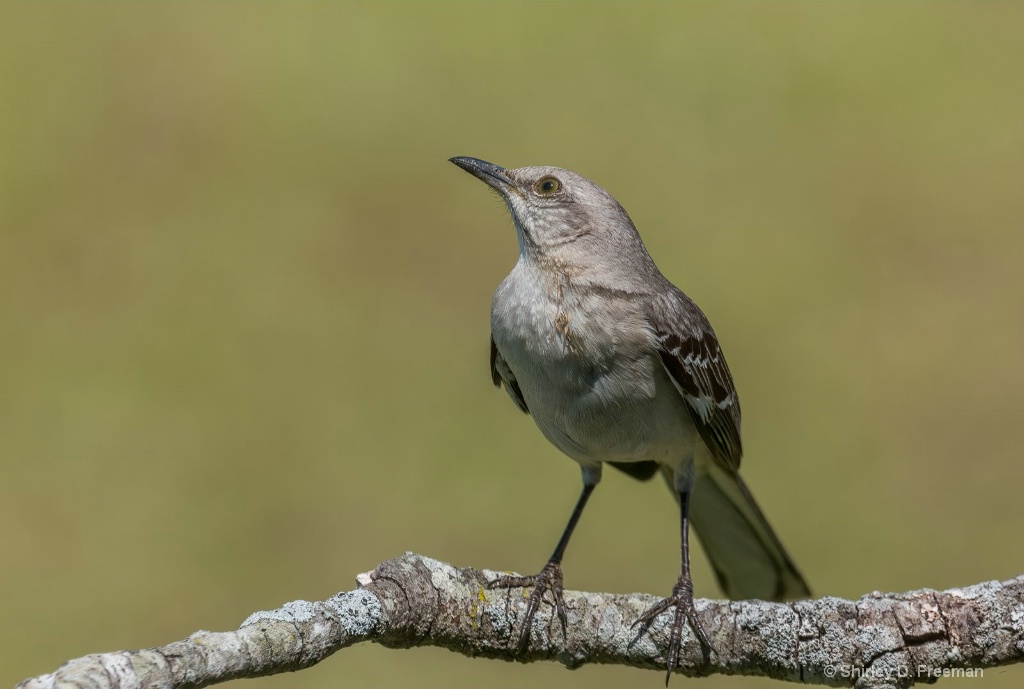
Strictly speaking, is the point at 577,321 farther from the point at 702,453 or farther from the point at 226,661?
the point at 226,661

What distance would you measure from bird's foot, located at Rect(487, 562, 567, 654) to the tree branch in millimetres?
33

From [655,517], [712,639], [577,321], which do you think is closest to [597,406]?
[577,321]

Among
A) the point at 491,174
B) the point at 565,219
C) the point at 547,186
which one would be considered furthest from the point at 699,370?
the point at 491,174

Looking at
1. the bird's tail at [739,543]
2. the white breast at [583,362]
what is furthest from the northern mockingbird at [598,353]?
the bird's tail at [739,543]

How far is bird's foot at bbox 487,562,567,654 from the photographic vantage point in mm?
4074

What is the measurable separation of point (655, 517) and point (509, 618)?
4.15 metres

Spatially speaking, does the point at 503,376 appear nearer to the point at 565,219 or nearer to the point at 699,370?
the point at 565,219

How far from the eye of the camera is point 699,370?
4.77 m

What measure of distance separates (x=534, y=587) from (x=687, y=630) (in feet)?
2.27

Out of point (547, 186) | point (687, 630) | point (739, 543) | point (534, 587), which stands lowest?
point (739, 543)

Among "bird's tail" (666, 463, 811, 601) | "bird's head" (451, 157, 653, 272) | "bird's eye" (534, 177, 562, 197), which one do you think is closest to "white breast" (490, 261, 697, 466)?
"bird's head" (451, 157, 653, 272)

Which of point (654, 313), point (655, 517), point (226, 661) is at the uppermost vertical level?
point (654, 313)

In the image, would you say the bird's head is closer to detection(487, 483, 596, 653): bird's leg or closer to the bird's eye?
the bird's eye

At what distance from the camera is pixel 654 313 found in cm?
458
